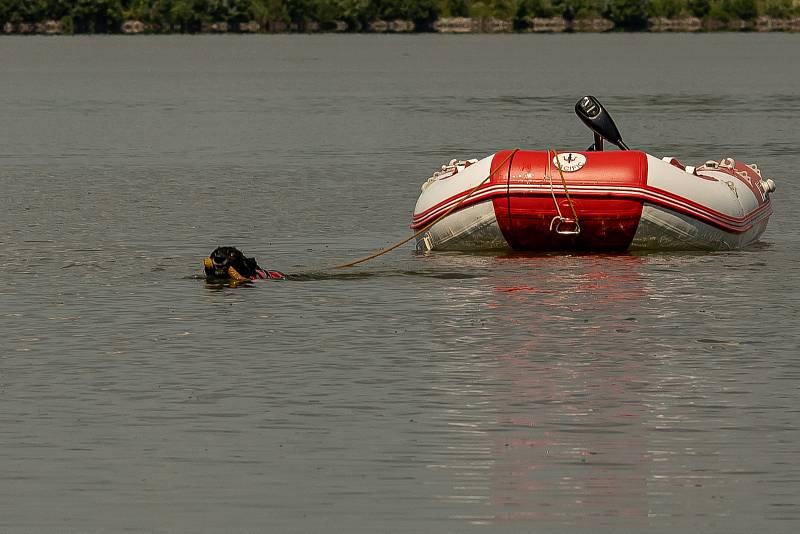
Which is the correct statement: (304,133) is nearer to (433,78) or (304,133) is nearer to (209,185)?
(209,185)

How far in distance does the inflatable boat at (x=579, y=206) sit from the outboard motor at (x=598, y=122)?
92 cm

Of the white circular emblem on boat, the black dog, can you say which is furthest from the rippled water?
the white circular emblem on boat

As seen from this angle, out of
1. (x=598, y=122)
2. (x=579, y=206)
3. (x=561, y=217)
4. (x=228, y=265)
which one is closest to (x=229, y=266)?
(x=228, y=265)

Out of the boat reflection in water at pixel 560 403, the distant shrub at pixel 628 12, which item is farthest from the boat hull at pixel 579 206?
the distant shrub at pixel 628 12

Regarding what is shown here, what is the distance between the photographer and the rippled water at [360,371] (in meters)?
10.7

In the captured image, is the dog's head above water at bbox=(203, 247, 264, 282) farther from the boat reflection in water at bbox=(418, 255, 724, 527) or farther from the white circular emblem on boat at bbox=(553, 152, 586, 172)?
the white circular emblem on boat at bbox=(553, 152, 586, 172)

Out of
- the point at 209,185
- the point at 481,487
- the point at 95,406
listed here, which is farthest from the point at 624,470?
the point at 209,185

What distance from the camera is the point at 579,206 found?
2161 cm

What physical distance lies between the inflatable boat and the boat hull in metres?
0.01

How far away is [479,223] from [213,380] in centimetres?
812

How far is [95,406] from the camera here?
529 inches

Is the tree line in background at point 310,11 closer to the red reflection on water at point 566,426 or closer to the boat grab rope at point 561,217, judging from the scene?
the boat grab rope at point 561,217

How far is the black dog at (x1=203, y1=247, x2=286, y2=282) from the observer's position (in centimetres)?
1983

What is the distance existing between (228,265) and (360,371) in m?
5.33
